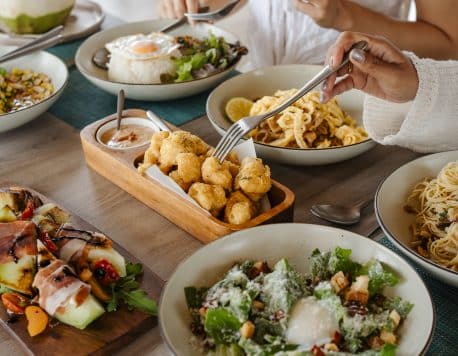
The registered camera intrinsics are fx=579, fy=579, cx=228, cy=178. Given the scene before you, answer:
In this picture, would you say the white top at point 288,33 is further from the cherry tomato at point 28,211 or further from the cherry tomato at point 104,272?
the cherry tomato at point 104,272

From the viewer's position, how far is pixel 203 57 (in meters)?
1.93

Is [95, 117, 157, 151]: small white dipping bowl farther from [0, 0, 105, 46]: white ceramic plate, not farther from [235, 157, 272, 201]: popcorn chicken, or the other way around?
[0, 0, 105, 46]: white ceramic plate

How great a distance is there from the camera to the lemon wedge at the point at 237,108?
1.66 m

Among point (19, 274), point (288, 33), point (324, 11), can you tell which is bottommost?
point (288, 33)

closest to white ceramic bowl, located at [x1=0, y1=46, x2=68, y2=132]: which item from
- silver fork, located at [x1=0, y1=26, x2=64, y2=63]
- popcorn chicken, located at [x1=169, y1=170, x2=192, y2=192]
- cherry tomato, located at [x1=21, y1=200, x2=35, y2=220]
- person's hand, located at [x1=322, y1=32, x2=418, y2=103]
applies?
silver fork, located at [x1=0, y1=26, x2=64, y2=63]

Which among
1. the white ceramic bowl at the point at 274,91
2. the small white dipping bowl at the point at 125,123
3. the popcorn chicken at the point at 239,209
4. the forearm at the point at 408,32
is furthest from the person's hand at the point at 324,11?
the popcorn chicken at the point at 239,209

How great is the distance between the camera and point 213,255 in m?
1.03

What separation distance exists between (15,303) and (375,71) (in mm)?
938

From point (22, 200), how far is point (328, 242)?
671 millimetres

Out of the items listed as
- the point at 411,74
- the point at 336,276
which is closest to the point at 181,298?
the point at 336,276

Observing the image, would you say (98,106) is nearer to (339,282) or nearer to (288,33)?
(288,33)

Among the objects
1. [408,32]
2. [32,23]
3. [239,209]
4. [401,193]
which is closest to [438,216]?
[401,193]

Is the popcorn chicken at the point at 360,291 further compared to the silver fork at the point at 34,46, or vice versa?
the silver fork at the point at 34,46

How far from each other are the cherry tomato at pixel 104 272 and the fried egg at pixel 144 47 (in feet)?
3.21
